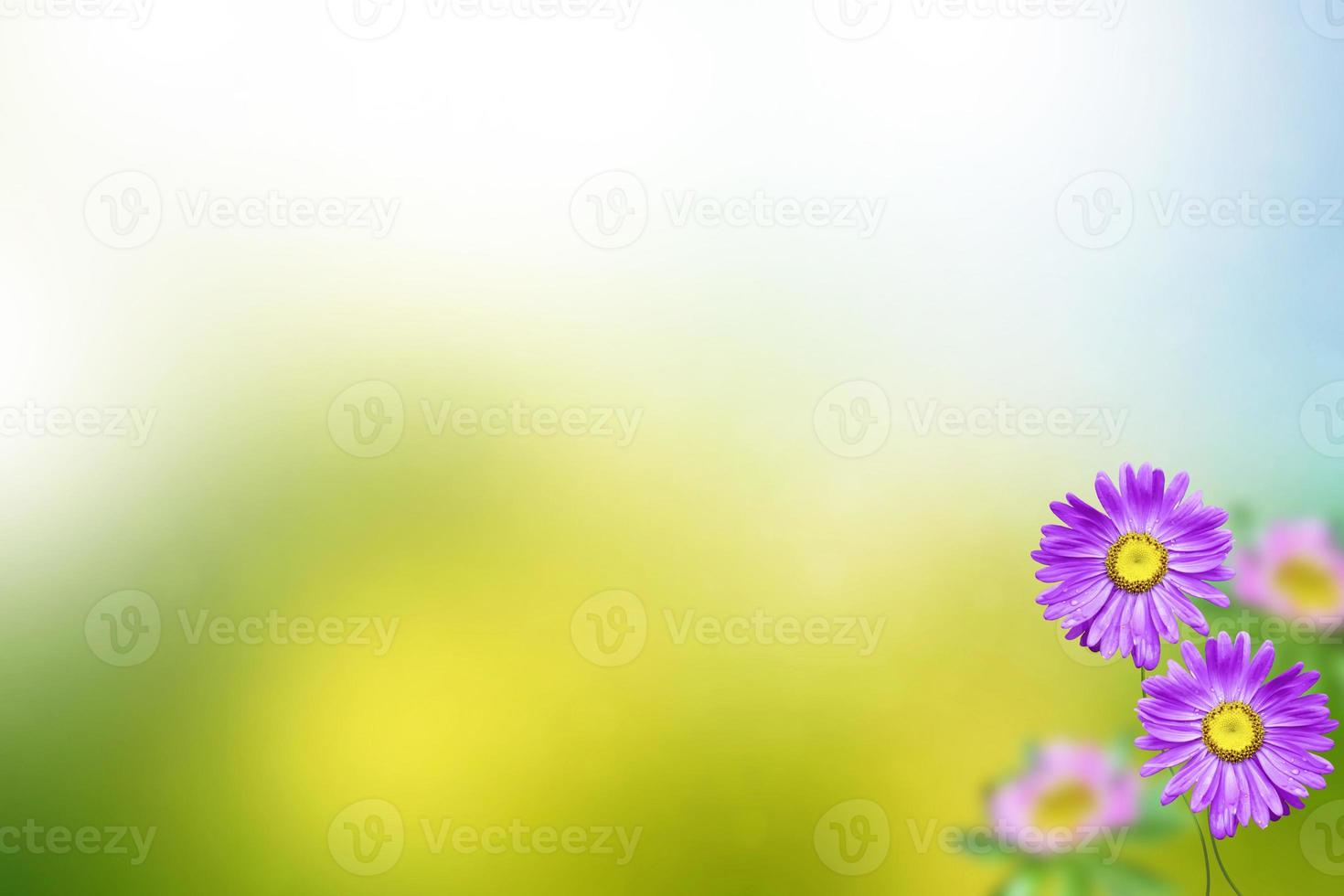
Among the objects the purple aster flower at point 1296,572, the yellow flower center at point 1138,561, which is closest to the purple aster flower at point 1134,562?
the yellow flower center at point 1138,561

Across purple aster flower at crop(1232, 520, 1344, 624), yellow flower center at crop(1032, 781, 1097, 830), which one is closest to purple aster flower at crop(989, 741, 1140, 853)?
yellow flower center at crop(1032, 781, 1097, 830)

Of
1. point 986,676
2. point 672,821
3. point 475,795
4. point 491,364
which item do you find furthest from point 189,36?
point 986,676

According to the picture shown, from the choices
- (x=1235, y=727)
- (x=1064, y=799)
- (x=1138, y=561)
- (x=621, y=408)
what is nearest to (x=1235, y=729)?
(x=1235, y=727)

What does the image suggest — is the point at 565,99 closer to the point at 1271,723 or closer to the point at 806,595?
the point at 806,595

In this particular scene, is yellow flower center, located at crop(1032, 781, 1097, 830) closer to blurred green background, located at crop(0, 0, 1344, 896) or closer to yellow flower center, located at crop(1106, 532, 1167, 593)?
blurred green background, located at crop(0, 0, 1344, 896)

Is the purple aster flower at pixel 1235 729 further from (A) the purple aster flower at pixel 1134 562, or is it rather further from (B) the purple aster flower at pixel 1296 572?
(B) the purple aster flower at pixel 1296 572
